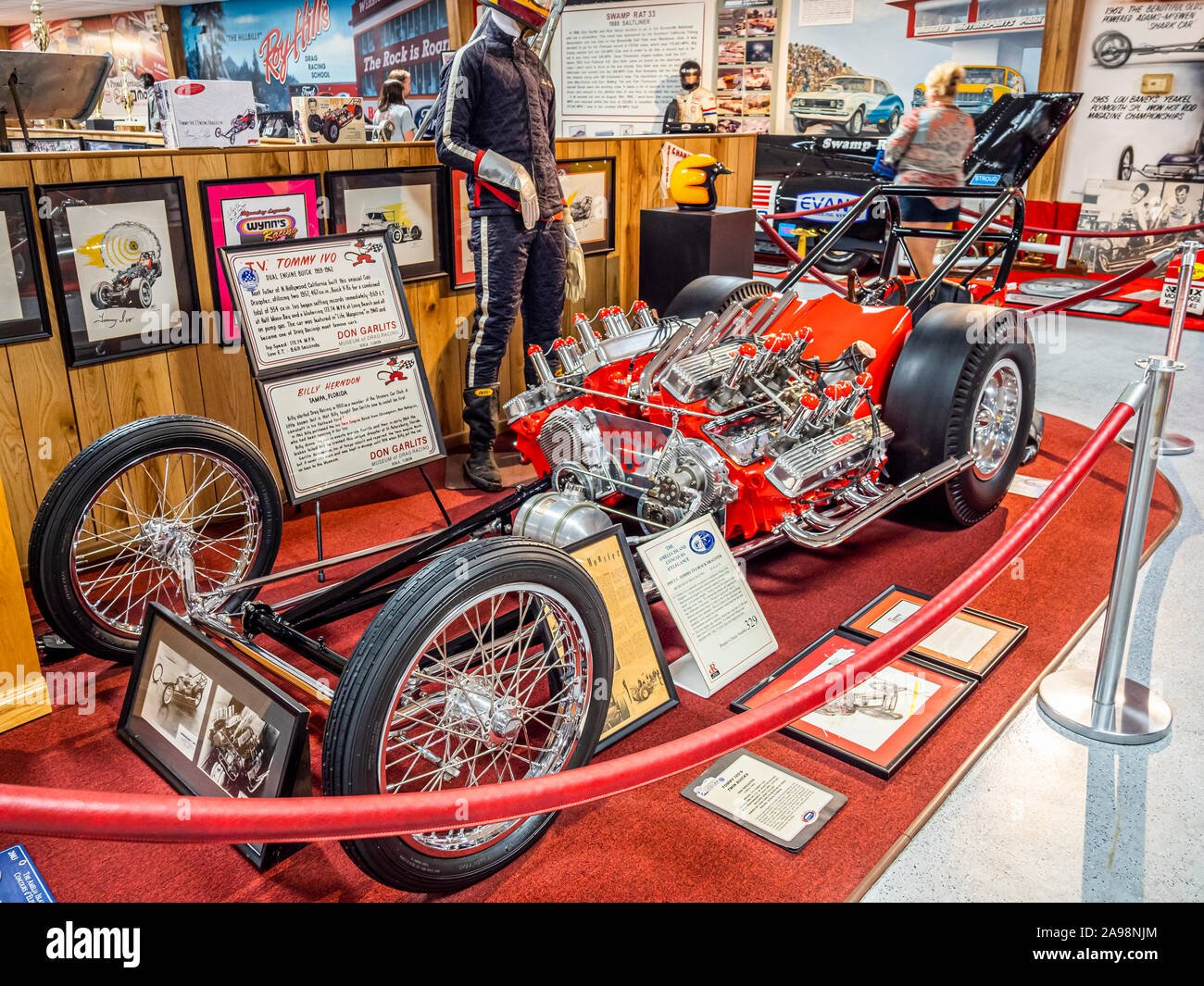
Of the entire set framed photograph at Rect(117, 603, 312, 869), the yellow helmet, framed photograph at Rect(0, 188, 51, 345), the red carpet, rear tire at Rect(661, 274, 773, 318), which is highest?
the yellow helmet

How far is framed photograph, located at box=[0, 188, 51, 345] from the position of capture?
11.2 feet

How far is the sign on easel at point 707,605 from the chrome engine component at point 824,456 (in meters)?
0.36

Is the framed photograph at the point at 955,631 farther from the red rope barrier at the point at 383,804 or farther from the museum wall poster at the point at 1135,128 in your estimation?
the museum wall poster at the point at 1135,128

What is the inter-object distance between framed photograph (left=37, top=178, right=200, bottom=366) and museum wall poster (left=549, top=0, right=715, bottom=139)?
8507 millimetres

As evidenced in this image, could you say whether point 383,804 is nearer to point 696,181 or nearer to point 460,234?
point 460,234

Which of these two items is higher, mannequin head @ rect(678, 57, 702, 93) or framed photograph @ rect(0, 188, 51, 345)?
mannequin head @ rect(678, 57, 702, 93)

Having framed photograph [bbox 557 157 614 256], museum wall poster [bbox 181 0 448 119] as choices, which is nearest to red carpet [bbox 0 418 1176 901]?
framed photograph [bbox 557 157 614 256]

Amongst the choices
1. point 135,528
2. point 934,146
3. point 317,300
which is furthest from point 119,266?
point 934,146

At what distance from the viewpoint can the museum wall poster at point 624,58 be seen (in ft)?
36.2

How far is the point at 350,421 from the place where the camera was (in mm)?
3572

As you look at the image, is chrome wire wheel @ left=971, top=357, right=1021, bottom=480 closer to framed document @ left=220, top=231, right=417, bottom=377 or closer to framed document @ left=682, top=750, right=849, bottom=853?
framed document @ left=682, top=750, right=849, bottom=853

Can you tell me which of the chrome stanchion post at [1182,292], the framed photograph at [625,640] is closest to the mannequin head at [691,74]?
the chrome stanchion post at [1182,292]

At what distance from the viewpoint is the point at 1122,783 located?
103 inches
